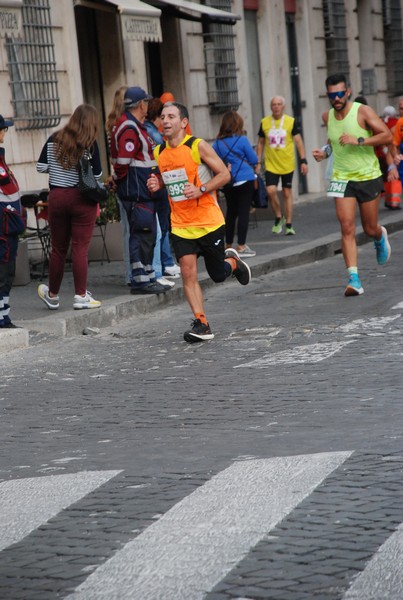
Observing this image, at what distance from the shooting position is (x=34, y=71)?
17750mm

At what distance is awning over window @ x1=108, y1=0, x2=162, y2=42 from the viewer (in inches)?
738

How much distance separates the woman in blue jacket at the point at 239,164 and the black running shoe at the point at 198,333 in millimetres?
5600

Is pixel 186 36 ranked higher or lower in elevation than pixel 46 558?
higher

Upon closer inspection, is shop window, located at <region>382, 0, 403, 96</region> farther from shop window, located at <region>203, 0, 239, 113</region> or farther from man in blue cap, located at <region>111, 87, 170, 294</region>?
man in blue cap, located at <region>111, 87, 170, 294</region>

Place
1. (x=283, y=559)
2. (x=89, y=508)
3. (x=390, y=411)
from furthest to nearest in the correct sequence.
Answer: (x=390, y=411) → (x=89, y=508) → (x=283, y=559)

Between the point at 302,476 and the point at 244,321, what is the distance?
5561mm

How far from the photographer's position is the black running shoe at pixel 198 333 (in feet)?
33.7

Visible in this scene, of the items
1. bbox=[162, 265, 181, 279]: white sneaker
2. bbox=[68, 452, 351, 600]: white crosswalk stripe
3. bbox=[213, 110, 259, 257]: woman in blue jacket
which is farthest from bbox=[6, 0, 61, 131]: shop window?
bbox=[68, 452, 351, 600]: white crosswalk stripe

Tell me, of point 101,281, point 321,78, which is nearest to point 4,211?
point 101,281

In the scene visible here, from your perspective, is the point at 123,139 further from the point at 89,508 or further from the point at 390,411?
the point at 89,508

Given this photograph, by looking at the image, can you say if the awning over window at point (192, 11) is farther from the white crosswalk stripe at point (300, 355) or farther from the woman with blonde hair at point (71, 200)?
the white crosswalk stripe at point (300, 355)

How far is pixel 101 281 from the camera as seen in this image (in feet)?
46.6

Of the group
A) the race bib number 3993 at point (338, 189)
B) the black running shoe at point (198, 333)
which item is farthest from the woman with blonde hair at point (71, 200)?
the race bib number 3993 at point (338, 189)

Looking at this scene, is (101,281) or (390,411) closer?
(390,411)
